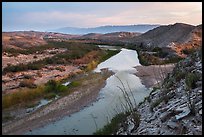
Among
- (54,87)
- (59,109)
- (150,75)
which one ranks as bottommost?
(150,75)

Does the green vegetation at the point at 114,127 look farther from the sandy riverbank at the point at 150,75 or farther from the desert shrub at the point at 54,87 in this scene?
the sandy riverbank at the point at 150,75

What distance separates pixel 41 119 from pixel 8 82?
9.09m

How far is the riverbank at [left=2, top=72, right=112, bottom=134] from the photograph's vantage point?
16.7 meters

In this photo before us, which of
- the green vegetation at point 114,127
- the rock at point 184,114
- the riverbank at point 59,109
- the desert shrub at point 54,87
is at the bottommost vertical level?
the riverbank at point 59,109

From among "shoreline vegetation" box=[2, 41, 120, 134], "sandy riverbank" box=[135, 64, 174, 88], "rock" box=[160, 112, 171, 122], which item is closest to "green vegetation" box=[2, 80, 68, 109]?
"shoreline vegetation" box=[2, 41, 120, 134]

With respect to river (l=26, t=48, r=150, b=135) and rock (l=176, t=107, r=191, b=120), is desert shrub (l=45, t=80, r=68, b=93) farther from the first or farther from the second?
rock (l=176, t=107, r=191, b=120)

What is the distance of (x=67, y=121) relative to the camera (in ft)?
56.7

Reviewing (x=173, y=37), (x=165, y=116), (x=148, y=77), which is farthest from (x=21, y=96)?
(x=173, y=37)

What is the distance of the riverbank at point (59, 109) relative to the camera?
54.6ft

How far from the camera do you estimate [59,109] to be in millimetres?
19797

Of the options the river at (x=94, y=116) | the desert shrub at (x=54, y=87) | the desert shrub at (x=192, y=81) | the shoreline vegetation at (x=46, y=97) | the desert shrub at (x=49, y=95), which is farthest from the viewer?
the desert shrub at (x=54, y=87)

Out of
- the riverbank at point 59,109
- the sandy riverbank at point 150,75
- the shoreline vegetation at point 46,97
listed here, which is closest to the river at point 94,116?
the riverbank at point 59,109

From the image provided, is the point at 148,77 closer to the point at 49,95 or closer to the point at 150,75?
the point at 150,75

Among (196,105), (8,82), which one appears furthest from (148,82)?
(196,105)
